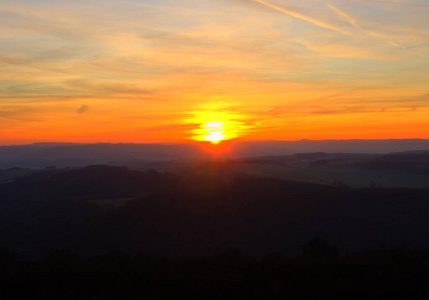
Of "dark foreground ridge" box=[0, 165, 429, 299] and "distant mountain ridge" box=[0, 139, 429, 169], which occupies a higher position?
"distant mountain ridge" box=[0, 139, 429, 169]

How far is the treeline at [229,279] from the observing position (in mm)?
9039

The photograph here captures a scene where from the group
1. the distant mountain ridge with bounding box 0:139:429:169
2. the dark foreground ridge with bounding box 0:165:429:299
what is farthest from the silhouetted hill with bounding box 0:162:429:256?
the distant mountain ridge with bounding box 0:139:429:169

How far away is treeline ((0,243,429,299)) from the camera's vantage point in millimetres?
9039

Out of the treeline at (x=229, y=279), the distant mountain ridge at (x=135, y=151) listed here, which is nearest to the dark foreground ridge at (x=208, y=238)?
the treeline at (x=229, y=279)

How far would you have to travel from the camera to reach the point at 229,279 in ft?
32.6

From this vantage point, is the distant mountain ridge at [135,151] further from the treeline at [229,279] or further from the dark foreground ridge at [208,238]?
the treeline at [229,279]

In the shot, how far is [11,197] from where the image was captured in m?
49.0

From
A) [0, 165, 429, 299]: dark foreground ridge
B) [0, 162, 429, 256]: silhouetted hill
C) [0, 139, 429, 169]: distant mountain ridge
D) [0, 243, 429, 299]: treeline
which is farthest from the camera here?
[0, 139, 429, 169]: distant mountain ridge

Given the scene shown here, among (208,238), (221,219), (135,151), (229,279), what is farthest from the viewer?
(135,151)

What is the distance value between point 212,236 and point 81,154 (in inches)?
5110

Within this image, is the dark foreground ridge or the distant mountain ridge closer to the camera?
the dark foreground ridge

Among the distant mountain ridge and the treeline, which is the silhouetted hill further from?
the distant mountain ridge

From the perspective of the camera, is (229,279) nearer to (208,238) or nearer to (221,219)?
(208,238)

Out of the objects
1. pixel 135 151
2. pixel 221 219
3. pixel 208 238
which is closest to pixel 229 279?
pixel 208 238
